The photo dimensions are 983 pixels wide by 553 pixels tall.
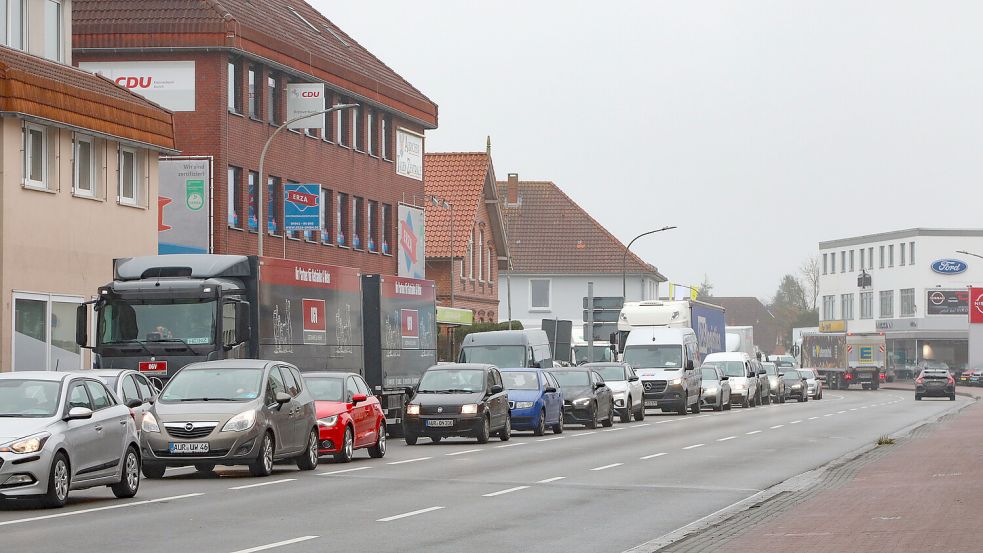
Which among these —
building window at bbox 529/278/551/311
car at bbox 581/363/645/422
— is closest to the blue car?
car at bbox 581/363/645/422

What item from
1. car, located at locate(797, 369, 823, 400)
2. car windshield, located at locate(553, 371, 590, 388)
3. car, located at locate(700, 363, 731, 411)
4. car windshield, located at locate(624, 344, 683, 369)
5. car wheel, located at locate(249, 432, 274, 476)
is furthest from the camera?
car, located at locate(797, 369, 823, 400)

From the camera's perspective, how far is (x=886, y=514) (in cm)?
1627

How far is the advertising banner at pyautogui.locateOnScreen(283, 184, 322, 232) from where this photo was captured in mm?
46875

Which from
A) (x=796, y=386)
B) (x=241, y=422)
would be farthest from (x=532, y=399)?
(x=796, y=386)

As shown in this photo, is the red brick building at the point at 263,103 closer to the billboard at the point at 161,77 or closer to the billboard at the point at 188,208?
the billboard at the point at 161,77

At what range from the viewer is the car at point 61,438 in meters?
17.1

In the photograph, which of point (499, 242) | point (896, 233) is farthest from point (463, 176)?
point (896, 233)

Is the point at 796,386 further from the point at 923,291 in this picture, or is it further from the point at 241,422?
the point at 923,291

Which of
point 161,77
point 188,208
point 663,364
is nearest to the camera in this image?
point 188,208

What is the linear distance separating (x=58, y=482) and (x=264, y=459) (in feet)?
17.5

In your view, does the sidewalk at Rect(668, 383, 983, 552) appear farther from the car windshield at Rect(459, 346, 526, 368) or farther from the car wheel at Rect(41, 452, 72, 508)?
the car windshield at Rect(459, 346, 526, 368)

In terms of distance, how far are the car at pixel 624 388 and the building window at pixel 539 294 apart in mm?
56141

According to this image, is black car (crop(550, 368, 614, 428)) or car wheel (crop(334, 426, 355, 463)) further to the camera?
black car (crop(550, 368, 614, 428))

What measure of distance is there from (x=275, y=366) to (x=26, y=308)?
1266 cm
